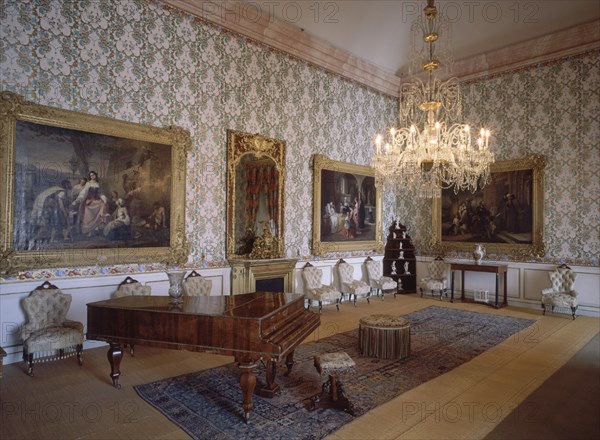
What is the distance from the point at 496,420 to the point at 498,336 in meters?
3.60

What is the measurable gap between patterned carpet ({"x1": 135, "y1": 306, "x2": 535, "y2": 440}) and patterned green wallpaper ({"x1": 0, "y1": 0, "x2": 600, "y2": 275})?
2.77 meters

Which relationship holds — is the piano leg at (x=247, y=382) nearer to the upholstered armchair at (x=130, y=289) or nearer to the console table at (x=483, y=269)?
the upholstered armchair at (x=130, y=289)

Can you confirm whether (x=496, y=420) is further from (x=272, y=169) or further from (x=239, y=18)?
(x=239, y=18)

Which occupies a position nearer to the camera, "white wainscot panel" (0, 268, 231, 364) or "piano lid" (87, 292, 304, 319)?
"piano lid" (87, 292, 304, 319)

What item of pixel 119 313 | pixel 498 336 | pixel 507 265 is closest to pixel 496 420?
pixel 498 336

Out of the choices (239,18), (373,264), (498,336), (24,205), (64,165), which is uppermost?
(239,18)

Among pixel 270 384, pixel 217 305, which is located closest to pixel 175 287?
pixel 217 305

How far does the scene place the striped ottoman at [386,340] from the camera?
234 inches

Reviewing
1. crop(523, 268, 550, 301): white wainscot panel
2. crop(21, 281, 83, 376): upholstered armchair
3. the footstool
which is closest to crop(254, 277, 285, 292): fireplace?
crop(21, 281, 83, 376): upholstered armchair

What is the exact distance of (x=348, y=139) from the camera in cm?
1097

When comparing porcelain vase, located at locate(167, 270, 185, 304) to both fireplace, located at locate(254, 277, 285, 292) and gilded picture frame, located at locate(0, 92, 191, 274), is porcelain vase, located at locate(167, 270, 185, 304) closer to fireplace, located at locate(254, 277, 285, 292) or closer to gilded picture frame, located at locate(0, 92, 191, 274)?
gilded picture frame, located at locate(0, 92, 191, 274)

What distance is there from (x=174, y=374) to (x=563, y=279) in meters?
8.75

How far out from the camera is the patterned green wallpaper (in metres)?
6.07

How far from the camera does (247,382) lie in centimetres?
386
